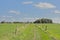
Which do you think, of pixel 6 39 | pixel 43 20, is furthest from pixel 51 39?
pixel 43 20

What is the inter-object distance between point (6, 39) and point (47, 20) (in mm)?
122607

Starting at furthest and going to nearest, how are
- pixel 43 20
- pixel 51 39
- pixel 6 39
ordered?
1. pixel 43 20
2. pixel 51 39
3. pixel 6 39

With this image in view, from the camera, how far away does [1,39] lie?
Answer: 3045 centimetres

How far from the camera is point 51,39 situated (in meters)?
33.0

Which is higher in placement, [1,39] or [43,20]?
[1,39]

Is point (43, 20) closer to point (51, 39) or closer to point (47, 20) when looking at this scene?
point (47, 20)

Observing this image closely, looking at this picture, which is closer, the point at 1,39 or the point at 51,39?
the point at 1,39

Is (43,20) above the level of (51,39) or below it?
below

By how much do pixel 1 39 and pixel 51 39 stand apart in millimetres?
6931

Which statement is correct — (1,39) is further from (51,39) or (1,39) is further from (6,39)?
(51,39)

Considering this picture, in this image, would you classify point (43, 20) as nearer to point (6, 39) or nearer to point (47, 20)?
point (47, 20)

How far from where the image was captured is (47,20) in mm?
152250

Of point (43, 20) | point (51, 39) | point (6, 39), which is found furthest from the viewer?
point (43, 20)

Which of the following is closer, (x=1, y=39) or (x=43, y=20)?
(x=1, y=39)
